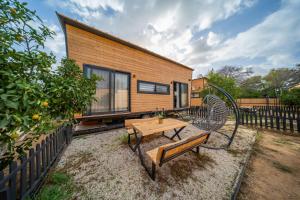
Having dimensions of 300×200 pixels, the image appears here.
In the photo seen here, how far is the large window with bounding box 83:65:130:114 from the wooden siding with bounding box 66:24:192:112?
295 millimetres

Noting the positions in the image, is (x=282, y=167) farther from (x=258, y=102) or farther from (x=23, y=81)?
(x=258, y=102)

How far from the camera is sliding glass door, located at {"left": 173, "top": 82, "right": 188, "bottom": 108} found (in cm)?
894

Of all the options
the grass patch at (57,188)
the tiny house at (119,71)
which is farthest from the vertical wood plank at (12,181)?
the tiny house at (119,71)

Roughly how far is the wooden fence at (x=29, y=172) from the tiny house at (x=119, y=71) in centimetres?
222

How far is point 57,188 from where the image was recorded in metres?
1.72

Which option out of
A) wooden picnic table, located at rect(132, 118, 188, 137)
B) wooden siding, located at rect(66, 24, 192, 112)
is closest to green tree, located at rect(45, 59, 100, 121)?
wooden picnic table, located at rect(132, 118, 188, 137)

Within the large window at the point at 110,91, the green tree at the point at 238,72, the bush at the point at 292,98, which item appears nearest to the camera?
the large window at the point at 110,91

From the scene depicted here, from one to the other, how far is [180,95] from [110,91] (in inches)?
247

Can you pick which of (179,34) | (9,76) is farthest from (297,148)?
(179,34)

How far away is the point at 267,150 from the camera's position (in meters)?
3.19

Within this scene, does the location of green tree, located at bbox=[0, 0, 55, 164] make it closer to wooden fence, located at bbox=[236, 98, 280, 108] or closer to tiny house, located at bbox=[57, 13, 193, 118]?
tiny house, located at bbox=[57, 13, 193, 118]

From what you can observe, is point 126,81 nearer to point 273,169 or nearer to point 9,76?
point 9,76

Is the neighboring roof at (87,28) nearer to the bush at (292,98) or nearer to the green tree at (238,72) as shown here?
the bush at (292,98)

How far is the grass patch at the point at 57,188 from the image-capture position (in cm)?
156
